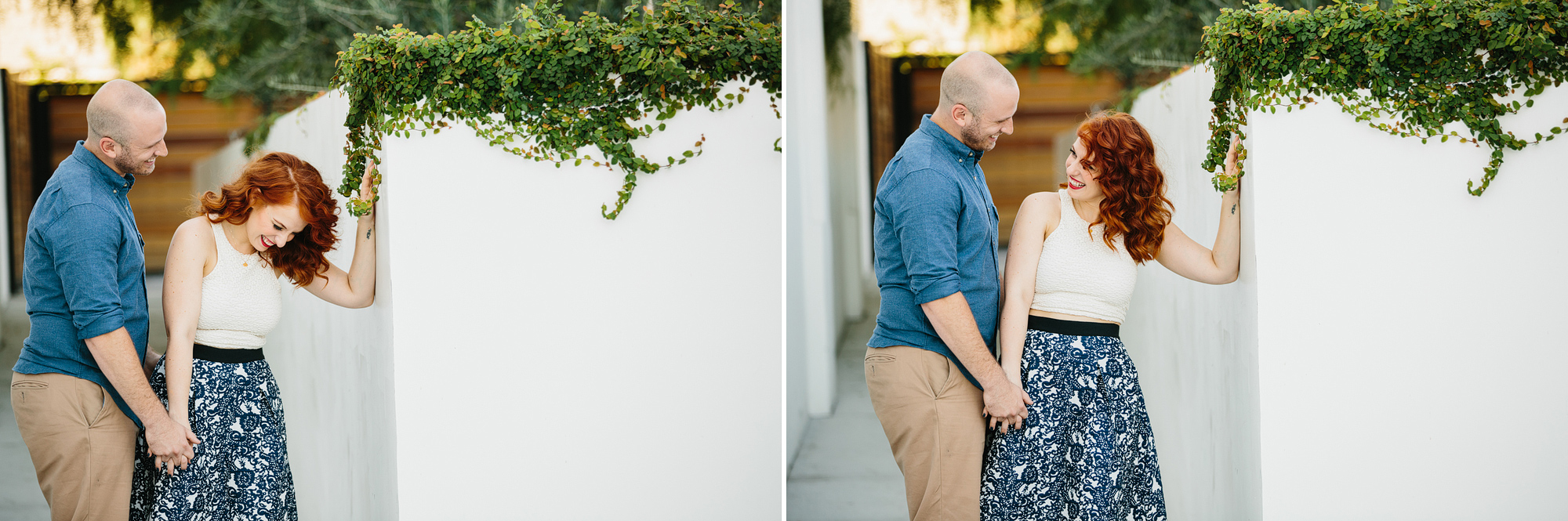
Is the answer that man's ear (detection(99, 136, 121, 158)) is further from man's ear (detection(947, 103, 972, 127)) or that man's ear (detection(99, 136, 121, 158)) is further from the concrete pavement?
the concrete pavement

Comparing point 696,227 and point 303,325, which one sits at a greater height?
point 696,227

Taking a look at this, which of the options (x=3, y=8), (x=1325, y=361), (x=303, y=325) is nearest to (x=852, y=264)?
(x=303, y=325)

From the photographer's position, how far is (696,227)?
255 cm

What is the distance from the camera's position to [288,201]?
2418 mm

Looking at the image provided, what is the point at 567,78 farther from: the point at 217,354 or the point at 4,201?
the point at 4,201

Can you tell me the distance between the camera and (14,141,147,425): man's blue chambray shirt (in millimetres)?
2277

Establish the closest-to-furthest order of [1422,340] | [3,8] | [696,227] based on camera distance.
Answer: [1422,340], [696,227], [3,8]

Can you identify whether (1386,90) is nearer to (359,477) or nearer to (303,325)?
(359,477)

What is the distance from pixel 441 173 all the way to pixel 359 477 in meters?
1.05

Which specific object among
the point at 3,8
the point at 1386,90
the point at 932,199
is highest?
the point at 3,8

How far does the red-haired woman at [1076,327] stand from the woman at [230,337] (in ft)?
5.55

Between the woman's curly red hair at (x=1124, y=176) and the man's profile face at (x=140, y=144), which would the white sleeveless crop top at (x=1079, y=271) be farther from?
the man's profile face at (x=140, y=144)

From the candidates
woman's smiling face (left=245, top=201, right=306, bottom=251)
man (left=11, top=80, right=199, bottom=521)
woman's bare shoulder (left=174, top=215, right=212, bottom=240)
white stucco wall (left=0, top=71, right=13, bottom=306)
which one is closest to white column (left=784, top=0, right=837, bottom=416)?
woman's smiling face (left=245, top=201, right=306, bottom=251)

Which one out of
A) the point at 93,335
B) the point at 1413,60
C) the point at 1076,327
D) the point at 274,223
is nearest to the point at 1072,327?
the point at 1076,327
